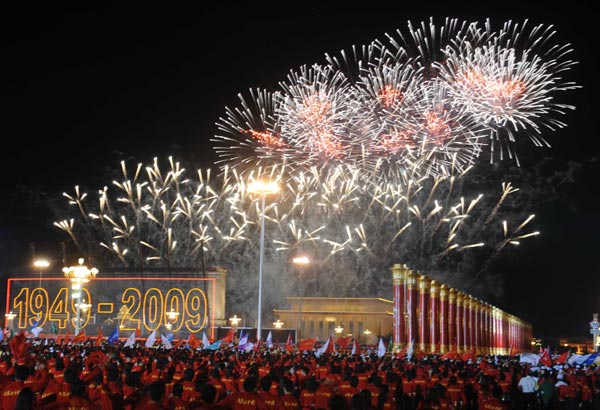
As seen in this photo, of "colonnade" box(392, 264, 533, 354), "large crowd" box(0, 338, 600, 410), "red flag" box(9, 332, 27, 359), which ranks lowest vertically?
"large crowd" box(0, 338, 600, 410)

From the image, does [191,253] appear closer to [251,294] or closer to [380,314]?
[251,294]

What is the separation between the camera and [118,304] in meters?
65.4

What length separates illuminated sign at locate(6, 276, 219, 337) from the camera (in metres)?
62.2

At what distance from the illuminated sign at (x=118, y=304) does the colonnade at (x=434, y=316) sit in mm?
19623

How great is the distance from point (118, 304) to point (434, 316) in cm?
3042

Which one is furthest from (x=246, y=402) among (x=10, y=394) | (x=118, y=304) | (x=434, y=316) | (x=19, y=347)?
(x=118, y=304)

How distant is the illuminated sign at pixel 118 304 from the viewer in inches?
2451

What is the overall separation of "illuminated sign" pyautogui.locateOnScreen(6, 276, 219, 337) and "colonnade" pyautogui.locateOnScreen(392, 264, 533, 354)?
1962 cm

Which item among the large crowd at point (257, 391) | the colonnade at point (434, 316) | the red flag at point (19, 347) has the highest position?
the colonnade at point (434, 316)

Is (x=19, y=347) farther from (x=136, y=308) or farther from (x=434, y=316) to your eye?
(x=136, y=308)

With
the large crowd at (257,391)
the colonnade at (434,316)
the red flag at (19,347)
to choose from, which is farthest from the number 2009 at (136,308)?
the large crowd at (257,391)

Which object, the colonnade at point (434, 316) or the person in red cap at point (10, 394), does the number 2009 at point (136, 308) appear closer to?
the colonnade at point (434, 316)

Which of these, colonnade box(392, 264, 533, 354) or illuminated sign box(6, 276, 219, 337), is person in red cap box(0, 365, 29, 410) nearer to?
colonnade box(392, 264, 533, 354)

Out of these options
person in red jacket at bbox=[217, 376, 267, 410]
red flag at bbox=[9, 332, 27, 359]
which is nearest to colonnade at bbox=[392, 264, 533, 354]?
red flag at bbox=[9, 332, 27, 359]
